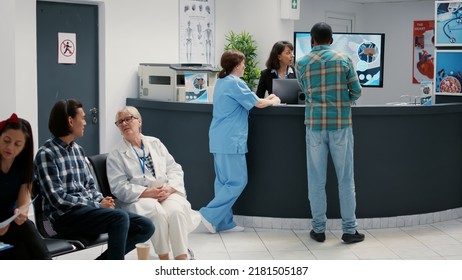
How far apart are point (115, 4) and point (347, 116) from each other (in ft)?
8.17

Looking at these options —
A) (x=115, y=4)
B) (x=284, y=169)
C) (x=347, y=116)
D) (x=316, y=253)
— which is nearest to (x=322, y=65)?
(x=347, y=116)

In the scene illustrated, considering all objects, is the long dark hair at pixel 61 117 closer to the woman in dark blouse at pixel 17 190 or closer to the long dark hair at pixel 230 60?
the woman in dark blouse at pixel 17 190

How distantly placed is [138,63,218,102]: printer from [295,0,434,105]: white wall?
4.78 metres

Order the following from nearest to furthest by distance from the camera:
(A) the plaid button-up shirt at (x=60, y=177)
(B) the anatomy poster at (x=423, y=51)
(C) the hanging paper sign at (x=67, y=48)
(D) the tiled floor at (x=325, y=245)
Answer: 1. (A) the plaid button-up shirt at (x=60, y=177)
2. (D) the tiled floor at (x=325, y=245)
3. (C) the hanging paper sign at (x=67, y=48)
4. (B) the anatomy poster at (x=423, y=51)

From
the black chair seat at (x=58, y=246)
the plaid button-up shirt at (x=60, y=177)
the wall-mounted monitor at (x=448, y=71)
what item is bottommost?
the black chair seat at (x=58, y=246)

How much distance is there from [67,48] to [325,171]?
97.6 inches

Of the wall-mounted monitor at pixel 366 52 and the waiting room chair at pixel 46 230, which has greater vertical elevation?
the wall-mounted monitor at pixel 366 52

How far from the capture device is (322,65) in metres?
5.16

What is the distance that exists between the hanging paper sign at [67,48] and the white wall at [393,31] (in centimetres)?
543

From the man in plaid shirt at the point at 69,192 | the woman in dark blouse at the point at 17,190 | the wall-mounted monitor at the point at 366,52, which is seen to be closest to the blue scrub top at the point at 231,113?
the man in plaid shirt at the point at 69,192

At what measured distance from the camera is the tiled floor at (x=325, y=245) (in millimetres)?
4969

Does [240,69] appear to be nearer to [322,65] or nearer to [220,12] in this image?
[322,65]

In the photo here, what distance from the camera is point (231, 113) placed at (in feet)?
18.0

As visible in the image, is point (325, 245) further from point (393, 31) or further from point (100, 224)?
point (393, 31)
